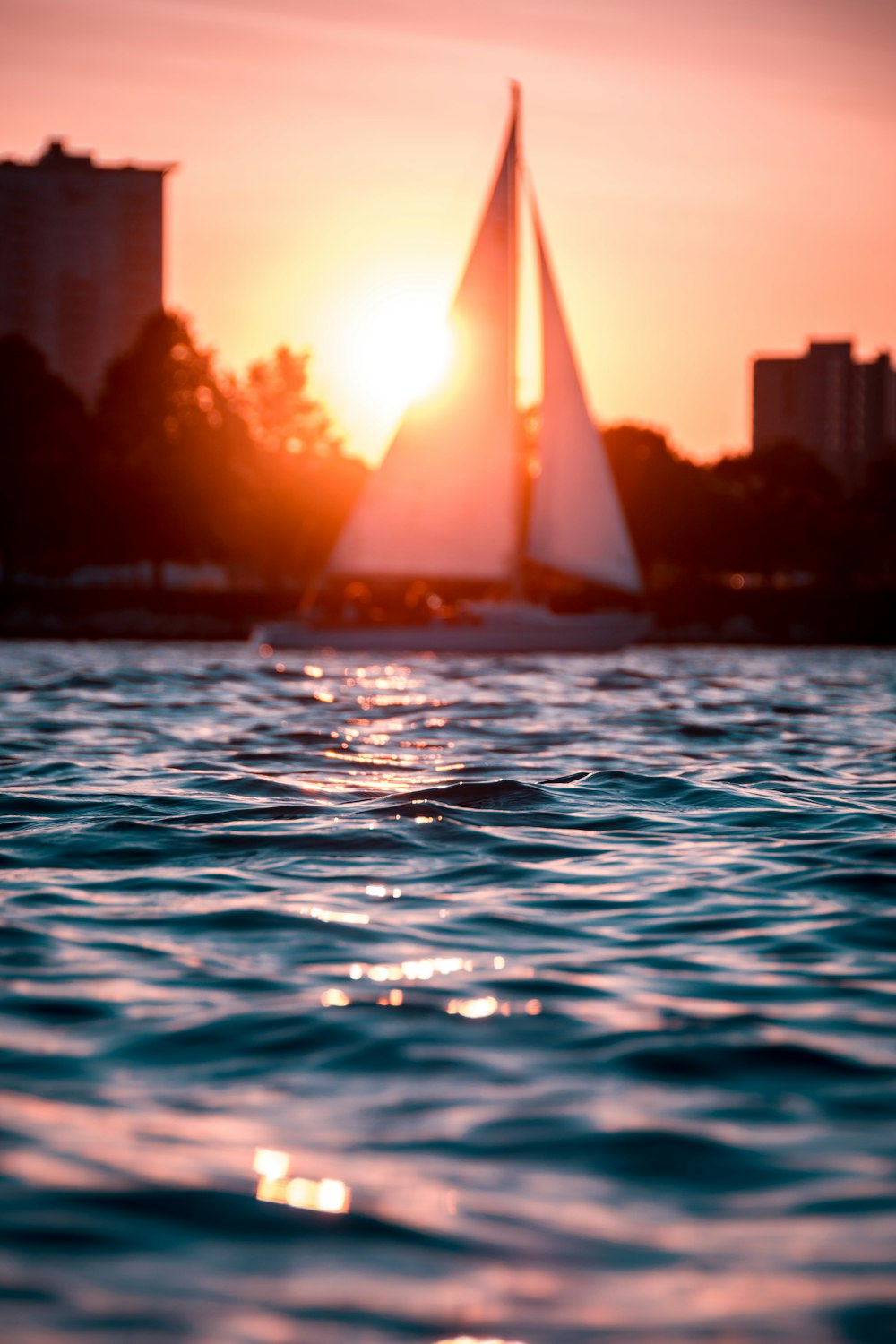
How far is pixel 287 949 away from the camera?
6.03 meters

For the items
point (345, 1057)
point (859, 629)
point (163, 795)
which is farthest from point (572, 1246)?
point (859, 629)

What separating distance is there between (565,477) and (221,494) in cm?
3723

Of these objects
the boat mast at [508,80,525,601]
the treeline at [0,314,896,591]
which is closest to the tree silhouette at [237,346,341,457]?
the treeline at [0,314,896,591]

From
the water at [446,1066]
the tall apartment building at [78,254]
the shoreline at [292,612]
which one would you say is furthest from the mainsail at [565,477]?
the tall apartment building at [78,254]

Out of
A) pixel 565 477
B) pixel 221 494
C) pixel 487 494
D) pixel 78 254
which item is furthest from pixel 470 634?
pixel 78 254

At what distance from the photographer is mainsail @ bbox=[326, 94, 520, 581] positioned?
38594 mm

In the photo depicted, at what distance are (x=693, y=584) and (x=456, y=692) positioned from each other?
59931mm

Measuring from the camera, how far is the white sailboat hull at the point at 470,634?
37375mm

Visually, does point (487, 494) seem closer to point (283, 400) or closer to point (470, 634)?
point (470, 634)

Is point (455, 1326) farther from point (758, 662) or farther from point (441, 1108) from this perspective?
point (758, 662)

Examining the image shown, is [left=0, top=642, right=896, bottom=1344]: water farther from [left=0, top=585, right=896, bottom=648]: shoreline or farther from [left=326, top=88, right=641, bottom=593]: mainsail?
[left=0, top=585, right=896, bottom=648]: shoreline

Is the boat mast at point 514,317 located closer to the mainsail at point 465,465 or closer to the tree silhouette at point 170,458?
the mainsail at point 465,465

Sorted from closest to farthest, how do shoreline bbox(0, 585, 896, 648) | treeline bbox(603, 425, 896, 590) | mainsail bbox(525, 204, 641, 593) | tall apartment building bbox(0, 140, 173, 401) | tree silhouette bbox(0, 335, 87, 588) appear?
mainsail bbox(525, 204, 641, 593), shoreline bbox(0, 585, 896, 648), tree silhouette bbox(0, 335, 87, 588), treeline bbox(603, 425, 896, 590), tall apartment building bbox(0, 140, 173, 401)

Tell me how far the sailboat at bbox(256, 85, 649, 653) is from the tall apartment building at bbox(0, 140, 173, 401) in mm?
116062
